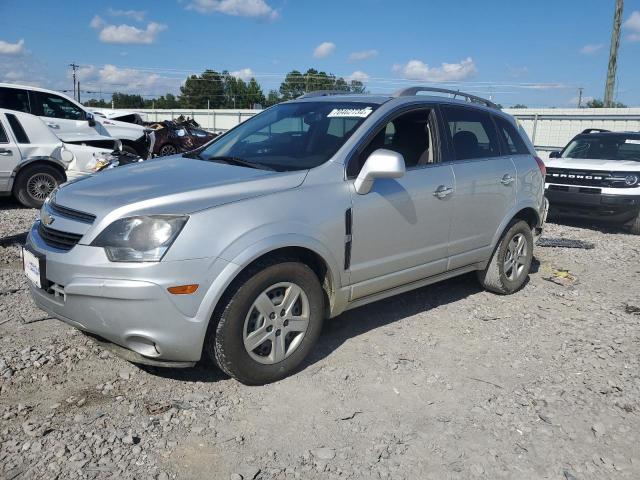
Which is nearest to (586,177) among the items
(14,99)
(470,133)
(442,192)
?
(470,133)

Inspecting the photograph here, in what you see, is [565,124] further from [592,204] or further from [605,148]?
[592,204]

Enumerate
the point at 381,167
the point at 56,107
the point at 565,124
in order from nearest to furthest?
the point at 381,167 → the point at 56,107 → the point at 565,124

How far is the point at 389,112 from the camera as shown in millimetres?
4180

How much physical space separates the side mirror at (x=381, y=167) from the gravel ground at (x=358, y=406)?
49.5 inches

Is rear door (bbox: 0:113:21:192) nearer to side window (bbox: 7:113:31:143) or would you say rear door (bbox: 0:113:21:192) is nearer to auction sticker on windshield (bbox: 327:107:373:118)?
side window (bbox: 7:113:31:143)

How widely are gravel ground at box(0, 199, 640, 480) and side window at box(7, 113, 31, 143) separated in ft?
16.0

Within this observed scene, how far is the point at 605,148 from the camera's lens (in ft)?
32.1

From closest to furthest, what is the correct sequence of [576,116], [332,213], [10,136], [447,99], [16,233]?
1. [332,213]
2. [447,99]
3. [16,233]
4. [10,136]
5. [576,116]

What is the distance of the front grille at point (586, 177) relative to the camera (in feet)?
28.4

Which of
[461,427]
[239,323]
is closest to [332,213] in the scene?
[239,323]

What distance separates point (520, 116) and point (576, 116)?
5.39 feet

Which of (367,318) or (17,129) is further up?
(17,129)

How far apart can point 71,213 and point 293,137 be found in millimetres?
1691

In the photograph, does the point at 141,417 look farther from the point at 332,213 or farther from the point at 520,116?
the point at 520,116
